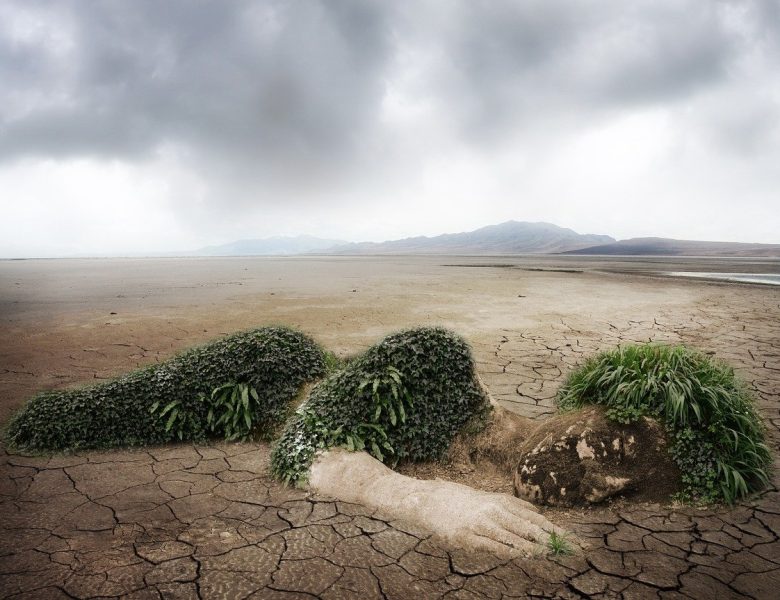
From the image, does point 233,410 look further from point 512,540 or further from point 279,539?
point 512,540

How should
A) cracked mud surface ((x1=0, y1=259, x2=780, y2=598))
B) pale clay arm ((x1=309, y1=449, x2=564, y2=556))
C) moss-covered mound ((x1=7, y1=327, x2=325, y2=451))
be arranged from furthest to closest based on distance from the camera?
moss-covered mound ((x1=7, y1=327, x2=325, y2=451)), pale clay arm ((x1=309, y1=449, x2=564, y2=556)), cracked mud surface ((x1=0, y1=259, x2=780, y2=598))

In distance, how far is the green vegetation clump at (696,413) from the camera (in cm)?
370

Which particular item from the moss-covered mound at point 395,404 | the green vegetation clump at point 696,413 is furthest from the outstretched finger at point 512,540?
the green vegetation clump at point 696,413

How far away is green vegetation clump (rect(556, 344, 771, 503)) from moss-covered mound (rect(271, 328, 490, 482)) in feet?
4.62

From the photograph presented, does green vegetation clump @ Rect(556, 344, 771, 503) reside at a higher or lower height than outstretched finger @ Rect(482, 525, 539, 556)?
higher

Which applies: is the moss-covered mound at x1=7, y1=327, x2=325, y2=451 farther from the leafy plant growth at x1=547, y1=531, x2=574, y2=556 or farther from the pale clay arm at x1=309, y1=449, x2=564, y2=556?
the leafy plant growth at x1=547, y1=531, x2=574, y2=556

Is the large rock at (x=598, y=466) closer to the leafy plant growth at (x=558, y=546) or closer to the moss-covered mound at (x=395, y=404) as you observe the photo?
the leafy plant growth at (x=558, y=546)

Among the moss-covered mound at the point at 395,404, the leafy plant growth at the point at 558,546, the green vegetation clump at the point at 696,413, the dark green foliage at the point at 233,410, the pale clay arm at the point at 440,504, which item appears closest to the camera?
the leafy plant growth at the point at 558,546

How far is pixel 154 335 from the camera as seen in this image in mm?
9820

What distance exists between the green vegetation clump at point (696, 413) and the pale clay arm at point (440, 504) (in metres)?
1.36

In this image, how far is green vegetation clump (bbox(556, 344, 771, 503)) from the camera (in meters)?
3.70

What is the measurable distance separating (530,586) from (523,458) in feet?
4.63

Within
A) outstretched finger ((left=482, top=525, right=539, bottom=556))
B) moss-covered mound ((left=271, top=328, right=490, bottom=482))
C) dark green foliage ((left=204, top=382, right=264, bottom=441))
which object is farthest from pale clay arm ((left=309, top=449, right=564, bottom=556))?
dark green foliage ((left=204, top=382, right=264, bottom=441))

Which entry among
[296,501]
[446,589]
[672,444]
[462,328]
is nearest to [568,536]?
[446,589]
